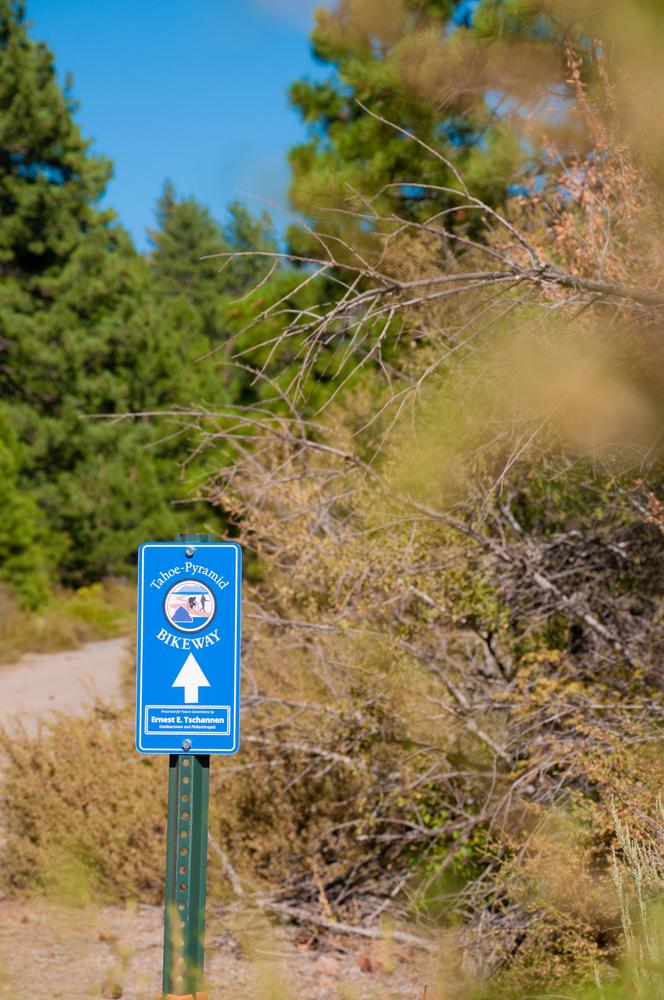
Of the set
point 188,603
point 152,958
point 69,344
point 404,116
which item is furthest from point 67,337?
point 188,603

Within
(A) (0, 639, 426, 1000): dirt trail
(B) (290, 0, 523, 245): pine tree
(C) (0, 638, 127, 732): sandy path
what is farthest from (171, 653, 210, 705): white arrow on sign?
(C) (0, 638, 127, 732): sandy path

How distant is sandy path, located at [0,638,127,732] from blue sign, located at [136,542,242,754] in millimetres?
7211

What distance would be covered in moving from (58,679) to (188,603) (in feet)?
39.2

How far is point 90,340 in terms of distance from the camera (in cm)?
2277

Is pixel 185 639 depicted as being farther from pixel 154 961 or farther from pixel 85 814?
pixel 85 814

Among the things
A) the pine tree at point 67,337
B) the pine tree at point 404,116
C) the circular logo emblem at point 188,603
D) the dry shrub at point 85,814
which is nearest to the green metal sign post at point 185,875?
the circular logo emblem at point 188,603

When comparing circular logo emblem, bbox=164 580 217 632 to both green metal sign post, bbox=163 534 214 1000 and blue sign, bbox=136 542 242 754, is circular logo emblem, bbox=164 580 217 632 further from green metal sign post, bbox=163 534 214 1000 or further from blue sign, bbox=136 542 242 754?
green metal sign post, bbox=163 534 214 1000

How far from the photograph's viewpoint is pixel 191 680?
9.70ft

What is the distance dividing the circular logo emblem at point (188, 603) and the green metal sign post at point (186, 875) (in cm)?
32

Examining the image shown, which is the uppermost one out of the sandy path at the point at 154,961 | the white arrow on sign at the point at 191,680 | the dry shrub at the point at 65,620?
the dry shrub at the point at 65,620

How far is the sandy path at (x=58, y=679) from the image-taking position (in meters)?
11.7

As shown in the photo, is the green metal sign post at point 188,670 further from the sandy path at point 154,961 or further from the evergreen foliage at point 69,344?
the evergreen foliage at point 69,344

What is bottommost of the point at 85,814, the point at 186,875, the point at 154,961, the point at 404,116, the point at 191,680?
the point at 154,961

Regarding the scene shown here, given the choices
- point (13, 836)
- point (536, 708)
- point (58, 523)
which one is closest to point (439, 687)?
point (536, 708)
